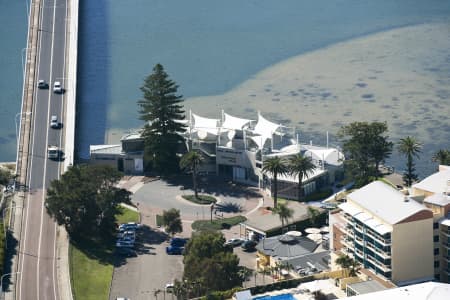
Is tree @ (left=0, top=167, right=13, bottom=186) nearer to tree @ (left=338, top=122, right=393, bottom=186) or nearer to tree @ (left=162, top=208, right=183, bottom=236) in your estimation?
tree @ (left=162, top=208, right=183, bottom=236)

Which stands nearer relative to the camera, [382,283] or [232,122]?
[382,283]

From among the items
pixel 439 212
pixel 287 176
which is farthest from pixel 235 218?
pixel 439 212

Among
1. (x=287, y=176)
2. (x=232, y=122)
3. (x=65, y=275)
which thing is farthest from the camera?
(x=232, y=122)

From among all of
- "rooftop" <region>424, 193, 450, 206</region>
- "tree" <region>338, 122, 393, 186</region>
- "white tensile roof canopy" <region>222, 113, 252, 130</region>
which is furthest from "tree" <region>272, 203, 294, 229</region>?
"white tensile roof canopy" <region>222, 113, 252, 130</region>

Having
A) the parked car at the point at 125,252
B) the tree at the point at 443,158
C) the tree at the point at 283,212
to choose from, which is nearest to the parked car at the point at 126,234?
the parked car at the point at 125,252

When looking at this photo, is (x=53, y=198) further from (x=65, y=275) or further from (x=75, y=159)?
(x=75, y=159)
